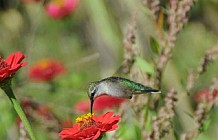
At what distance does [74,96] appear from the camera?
395cm

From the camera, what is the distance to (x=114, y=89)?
4.75 ft

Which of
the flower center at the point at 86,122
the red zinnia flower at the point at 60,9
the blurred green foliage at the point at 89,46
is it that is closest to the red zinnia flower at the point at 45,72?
the blurred green foliage at the point at 89,46

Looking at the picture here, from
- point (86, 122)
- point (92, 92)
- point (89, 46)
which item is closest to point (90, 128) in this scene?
point (86, 122)

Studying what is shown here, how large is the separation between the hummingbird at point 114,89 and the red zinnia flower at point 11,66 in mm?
174

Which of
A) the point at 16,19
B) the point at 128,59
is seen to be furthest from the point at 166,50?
the point at 16,19

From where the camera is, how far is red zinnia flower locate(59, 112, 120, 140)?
1184mm

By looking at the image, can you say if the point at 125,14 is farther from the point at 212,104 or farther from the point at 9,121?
the point at 212,104

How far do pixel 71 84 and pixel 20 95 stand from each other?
43.6 inches

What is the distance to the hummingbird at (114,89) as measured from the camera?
1.43 meters

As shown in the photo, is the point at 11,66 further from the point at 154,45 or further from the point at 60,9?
the point at 60,9

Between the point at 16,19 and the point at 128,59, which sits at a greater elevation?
the point at 16,19

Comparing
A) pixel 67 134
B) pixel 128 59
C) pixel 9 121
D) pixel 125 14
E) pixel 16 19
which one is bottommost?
pixel 67 134

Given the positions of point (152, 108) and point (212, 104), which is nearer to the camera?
point (212, 104)

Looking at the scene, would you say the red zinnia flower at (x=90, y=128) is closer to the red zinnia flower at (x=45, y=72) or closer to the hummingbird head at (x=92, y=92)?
the hummingbird head at (x=92, y=92)
